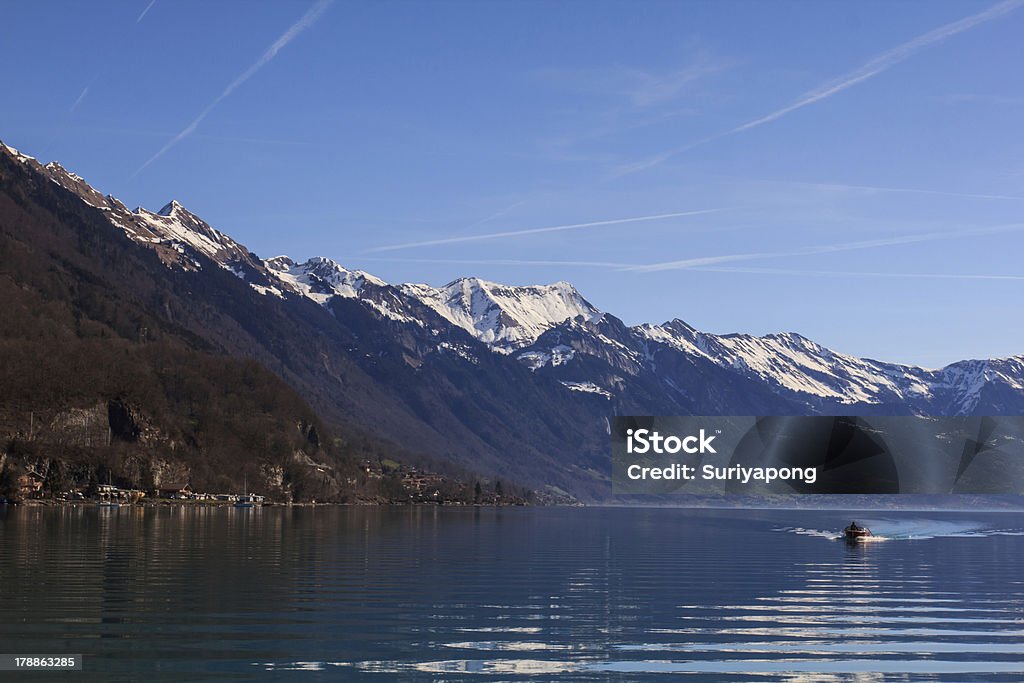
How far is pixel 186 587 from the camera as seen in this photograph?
88.8m

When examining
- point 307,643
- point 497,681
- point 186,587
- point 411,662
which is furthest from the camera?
point 186,587

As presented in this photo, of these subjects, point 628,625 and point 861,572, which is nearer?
point 628,625

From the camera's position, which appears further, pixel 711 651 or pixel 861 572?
pixel 861 572

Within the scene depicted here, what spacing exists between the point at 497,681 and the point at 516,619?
868 inches

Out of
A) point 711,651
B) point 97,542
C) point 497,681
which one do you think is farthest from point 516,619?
point 97,542

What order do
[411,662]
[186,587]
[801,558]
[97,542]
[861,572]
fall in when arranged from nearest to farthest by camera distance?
[411,662]
[186,587]
[861,572]
[97,542]
[801,558]

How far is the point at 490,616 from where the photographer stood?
78.8m

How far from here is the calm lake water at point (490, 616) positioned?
5903 centimetres

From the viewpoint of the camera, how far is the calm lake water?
194 ft

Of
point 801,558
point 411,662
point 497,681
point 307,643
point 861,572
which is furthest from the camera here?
point 801,558

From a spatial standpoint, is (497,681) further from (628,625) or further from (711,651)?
(628,625)

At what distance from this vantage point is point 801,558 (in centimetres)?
15625

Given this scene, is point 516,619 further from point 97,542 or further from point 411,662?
point 97,542

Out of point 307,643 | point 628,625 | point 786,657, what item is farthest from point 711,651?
point 307,643
